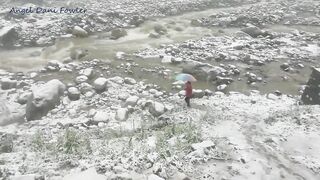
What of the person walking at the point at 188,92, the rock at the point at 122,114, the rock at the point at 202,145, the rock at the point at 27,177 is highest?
the rock at the point at 27,177

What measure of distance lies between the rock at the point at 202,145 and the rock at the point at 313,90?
4.46 m

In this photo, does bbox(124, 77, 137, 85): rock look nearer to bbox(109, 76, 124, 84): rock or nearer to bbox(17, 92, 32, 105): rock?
bbox(109, 76, 124, 84): rock

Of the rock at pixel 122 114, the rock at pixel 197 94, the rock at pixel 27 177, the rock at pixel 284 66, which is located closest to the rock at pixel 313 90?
the rock at pixel 197 94

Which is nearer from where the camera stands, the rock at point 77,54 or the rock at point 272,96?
the rock at point 272,96

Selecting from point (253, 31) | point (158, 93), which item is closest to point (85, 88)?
point (158, 93)

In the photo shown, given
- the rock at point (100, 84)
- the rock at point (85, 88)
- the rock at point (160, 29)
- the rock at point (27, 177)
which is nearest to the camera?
the rock at point (27, 177)

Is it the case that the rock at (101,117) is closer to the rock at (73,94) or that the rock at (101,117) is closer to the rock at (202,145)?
the rock at (73,94)

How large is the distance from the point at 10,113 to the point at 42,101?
3.63 ft

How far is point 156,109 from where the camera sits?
34.6ft

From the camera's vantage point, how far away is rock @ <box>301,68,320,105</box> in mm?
10641

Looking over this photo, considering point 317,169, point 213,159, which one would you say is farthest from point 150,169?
point 317,169

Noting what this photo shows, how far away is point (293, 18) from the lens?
832 inches

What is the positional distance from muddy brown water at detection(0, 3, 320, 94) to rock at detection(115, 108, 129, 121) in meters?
2.47

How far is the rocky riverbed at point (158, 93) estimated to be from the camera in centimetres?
738
